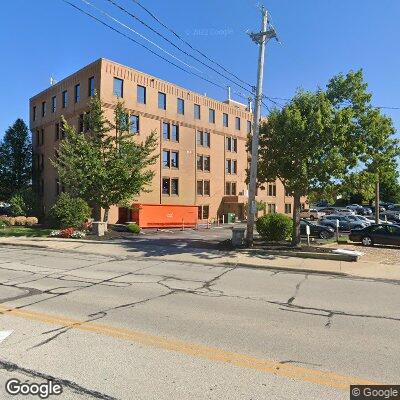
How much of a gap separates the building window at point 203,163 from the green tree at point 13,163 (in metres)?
20.4

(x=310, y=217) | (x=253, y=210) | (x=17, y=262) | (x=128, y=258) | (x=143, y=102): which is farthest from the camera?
(x=310, y=217)

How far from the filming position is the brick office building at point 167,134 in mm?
35594

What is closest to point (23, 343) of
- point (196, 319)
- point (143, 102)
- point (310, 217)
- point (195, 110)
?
point (196, 319)

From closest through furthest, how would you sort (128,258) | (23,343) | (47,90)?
(23,343)
(128,258)
(47,90)

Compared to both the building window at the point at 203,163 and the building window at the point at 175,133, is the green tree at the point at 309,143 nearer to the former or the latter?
the building window at the point at 175,133

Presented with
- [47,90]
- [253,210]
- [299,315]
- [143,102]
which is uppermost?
[47,90]

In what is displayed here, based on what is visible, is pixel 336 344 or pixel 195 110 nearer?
pixel 336 344

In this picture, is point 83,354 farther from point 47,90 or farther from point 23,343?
point 47,90

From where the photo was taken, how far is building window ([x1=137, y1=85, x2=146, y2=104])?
37375mm

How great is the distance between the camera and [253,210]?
18953 millimetres

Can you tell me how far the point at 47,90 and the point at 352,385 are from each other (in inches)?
1765

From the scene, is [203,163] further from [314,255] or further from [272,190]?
[314,255]

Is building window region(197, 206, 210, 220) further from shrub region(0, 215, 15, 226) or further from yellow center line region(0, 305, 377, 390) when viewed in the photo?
yellow center line region(0, 305, 377, 390)

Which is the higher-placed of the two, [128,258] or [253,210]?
[253,210]
